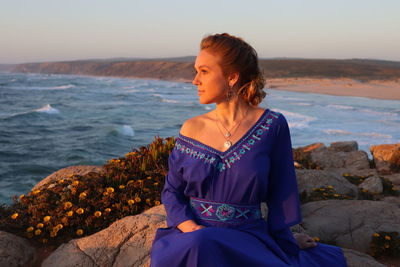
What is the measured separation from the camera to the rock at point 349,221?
4727 millimetres

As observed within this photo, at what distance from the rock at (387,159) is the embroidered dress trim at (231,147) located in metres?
7.30

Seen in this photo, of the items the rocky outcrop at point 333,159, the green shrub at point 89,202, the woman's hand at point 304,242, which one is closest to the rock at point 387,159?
the rocky outcrop at point 333,159

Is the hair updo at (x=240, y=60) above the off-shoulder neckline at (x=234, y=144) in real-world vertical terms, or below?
above

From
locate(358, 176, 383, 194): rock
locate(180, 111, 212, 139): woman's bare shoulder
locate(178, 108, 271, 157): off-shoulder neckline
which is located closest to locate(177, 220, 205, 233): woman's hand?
locate(178, 108, 271, 157): off-shoulder neckline

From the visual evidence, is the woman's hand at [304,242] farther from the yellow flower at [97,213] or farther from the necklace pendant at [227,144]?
the yellow flower at [97,213]

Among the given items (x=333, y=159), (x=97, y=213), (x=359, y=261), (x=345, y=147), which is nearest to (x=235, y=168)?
(x=359, y=261)

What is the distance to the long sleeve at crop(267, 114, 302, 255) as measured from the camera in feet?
9.83

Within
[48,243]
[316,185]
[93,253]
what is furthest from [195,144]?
[316,185]

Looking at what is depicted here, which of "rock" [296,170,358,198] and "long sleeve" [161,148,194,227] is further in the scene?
"rock" [296,170,358,198]

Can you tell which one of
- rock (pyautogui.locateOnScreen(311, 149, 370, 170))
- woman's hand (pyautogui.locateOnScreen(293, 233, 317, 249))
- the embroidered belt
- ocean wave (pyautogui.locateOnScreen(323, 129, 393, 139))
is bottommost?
ocean wave (pyautogui.locateOnScreen(323, 129, 393, 139))

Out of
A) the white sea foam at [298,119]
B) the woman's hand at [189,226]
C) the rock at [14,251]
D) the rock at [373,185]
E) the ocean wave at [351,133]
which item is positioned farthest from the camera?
the white sea foam at [298,119]

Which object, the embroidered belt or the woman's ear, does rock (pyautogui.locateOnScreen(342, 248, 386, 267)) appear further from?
the woman's ear

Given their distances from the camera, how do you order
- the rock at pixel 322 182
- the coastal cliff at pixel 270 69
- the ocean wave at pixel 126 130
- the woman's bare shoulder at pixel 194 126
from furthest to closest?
the coastal cliff at pixel 270 69, the ocean wave at pixel 126 130, the rock at pixel 322 182, the woman's bare shoulder at pixel 194 126

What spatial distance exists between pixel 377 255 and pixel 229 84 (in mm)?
2949
